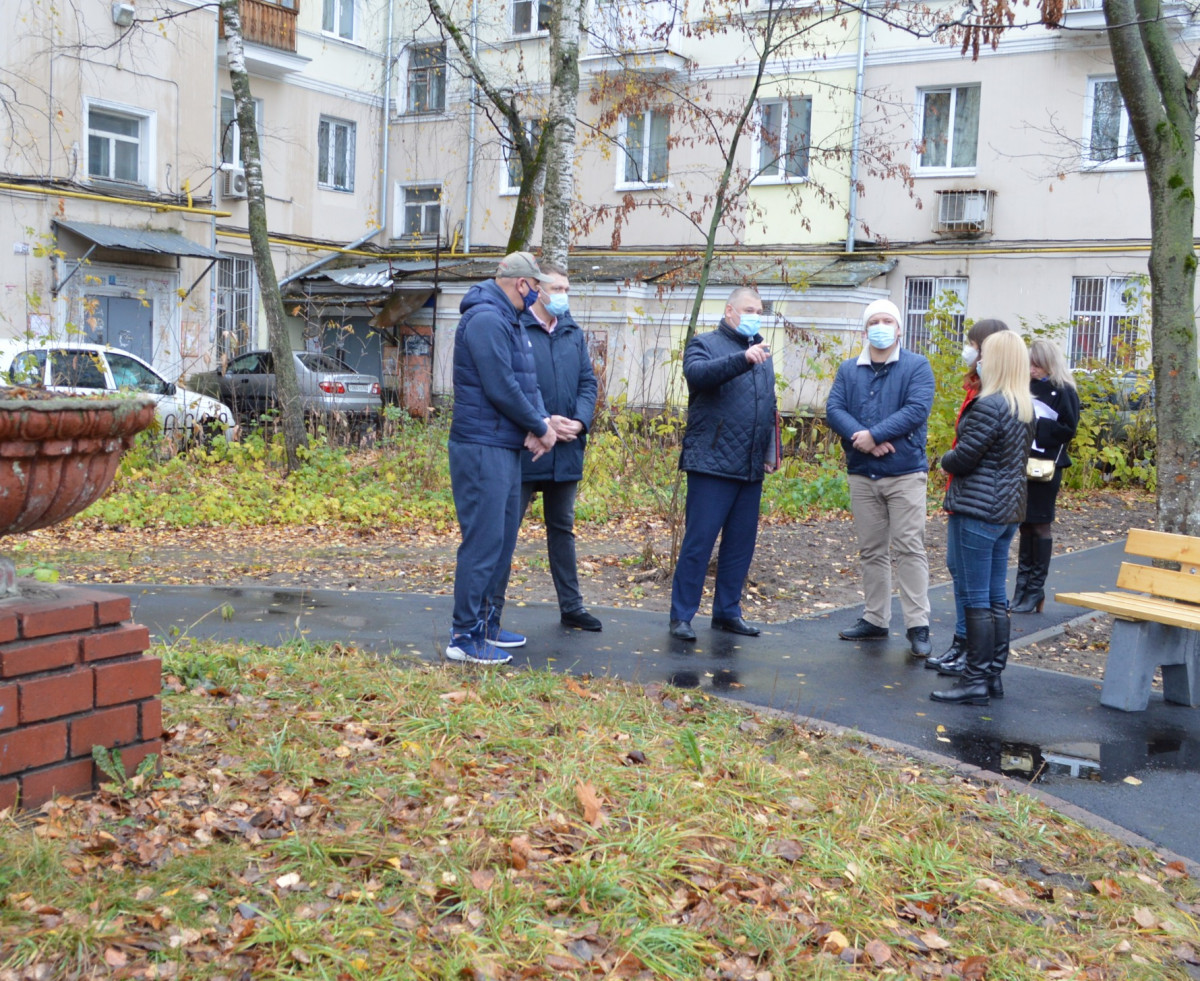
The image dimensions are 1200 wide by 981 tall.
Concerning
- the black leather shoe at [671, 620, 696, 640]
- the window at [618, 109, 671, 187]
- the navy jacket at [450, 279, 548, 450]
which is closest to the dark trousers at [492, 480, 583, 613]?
the black leather shoe at [671, 620, 696, 640]

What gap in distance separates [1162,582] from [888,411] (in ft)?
5.53

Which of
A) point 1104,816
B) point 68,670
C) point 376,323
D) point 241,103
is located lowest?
point 1104,816

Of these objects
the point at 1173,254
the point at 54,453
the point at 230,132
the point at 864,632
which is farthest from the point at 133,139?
the point at 54,453

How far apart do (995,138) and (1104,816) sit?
1987 cm

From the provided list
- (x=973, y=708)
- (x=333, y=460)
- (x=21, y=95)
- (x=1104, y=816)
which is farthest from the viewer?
(x=21, y=95)

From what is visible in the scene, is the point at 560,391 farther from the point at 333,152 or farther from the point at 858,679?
the point at 333,152

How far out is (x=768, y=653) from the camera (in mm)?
6613

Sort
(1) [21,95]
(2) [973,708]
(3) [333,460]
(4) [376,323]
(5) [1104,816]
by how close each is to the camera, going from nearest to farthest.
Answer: (5) [1104,816] < (2) [973,708] < (3) [333,460] < (1) [21,95] < (4) [376,323]

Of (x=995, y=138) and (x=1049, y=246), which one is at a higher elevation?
(x=995, y=138)

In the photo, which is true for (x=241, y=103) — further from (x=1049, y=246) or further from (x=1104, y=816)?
(x=1049, y=246)

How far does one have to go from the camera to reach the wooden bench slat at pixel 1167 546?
621 centimetres

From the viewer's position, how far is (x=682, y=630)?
6.77m

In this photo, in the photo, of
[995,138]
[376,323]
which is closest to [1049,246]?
[995,138]

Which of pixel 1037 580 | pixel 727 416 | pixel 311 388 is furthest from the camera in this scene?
pixel 311 388
